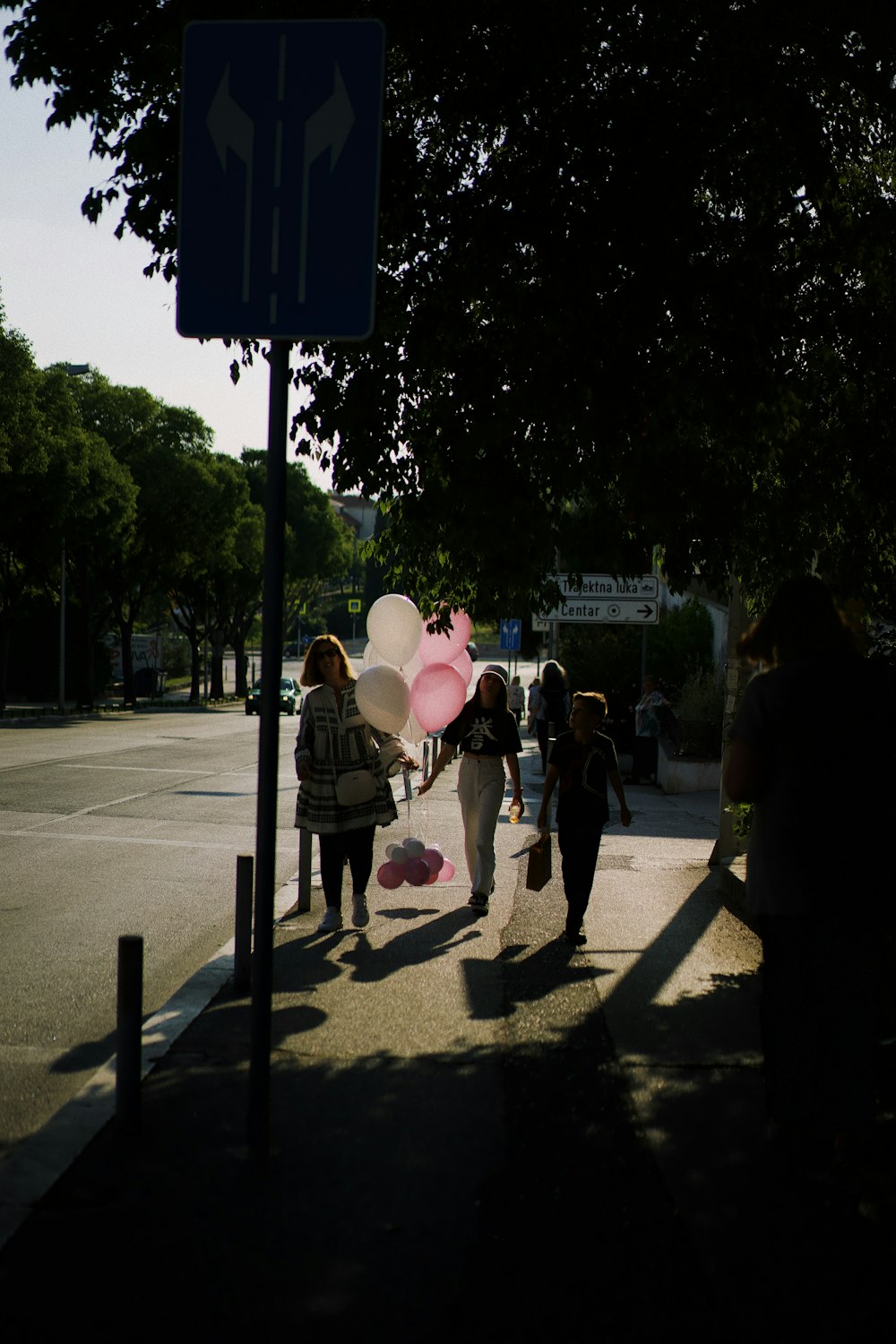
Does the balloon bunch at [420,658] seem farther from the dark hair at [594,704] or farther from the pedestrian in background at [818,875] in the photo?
the pedestrian in background at [818,875]

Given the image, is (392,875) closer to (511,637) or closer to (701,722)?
(701,722)

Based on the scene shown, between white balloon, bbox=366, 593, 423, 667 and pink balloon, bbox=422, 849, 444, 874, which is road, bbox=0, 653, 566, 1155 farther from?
white balloon, bbox=366, 593, 423, 667

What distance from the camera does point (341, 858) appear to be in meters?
8.85

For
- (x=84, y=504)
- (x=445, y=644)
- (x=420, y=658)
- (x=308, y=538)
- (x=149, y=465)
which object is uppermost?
(x=149, y=465)

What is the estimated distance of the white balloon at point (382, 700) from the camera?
350 inches

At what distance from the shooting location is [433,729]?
1005 cm

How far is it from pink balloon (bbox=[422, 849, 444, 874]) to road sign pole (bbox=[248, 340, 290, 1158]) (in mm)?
5463

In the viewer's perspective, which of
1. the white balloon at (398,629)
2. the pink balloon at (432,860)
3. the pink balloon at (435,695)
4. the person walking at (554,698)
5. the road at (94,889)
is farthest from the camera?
the person walking at (554,698)

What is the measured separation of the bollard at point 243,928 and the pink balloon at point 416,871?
2.87m


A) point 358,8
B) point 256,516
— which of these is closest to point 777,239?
point 358,8

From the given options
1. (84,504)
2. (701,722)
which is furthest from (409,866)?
(84,504)

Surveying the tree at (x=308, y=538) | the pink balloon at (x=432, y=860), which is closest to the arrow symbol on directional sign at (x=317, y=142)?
the pink balloon at (x=432, y=860)

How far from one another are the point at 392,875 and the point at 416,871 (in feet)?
0.58

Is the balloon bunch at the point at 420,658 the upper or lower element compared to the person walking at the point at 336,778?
upper
